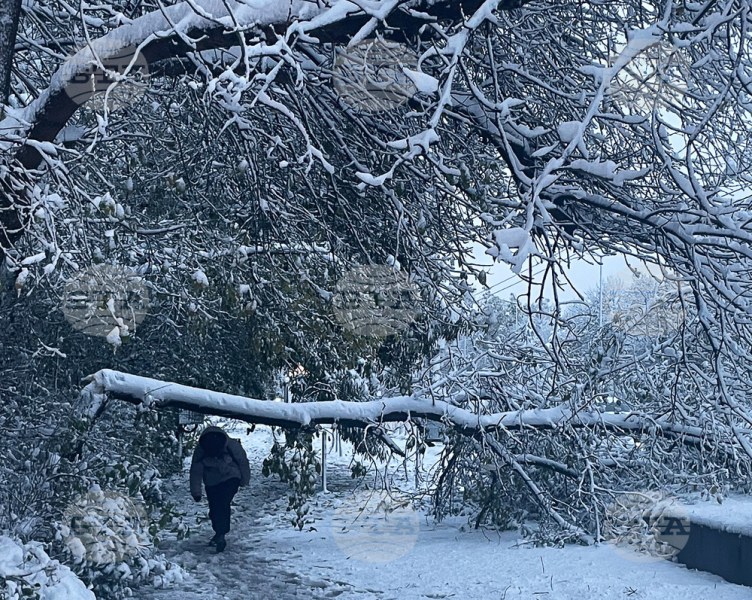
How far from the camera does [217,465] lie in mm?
10797

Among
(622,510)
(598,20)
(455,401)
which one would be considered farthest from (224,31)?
(622,510)

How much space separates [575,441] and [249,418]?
4194 mm

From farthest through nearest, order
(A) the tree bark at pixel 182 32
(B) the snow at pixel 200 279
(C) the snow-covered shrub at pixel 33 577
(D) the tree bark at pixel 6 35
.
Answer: (B) the snow at pixel 200 279 → (C) the snow-covered shrub at pixel 33 577 → (D) the tree bark at pixel 6 35 → (A) the tree bark at pixel 182 32

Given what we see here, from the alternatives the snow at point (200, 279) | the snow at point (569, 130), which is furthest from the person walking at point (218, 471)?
the snow at point (569, 130)

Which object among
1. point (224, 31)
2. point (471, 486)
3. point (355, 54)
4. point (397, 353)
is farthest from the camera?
point (471, 486)

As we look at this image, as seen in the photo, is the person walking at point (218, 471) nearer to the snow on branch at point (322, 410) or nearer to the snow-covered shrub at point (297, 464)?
the snow-covered shrub at point (297, 464)

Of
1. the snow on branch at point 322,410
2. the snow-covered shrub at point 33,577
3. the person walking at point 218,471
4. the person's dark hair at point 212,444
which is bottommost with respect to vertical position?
the snow-covered shrub at point 33,577

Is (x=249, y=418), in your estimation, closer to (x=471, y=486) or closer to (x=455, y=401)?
(x=455, y=401)

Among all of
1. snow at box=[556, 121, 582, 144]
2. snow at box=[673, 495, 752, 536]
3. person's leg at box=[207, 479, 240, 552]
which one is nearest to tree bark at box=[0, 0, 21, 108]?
snow at box=[556, 121, 582, 144]

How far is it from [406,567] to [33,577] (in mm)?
5089

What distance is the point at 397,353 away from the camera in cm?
792

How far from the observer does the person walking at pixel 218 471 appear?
10.8m

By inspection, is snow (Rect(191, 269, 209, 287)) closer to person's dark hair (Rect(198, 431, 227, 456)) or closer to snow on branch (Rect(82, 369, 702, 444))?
snow on branch (Rect(82, 369, 702, 444))

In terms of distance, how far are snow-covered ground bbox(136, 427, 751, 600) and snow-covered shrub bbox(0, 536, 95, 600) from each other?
8.30ft
